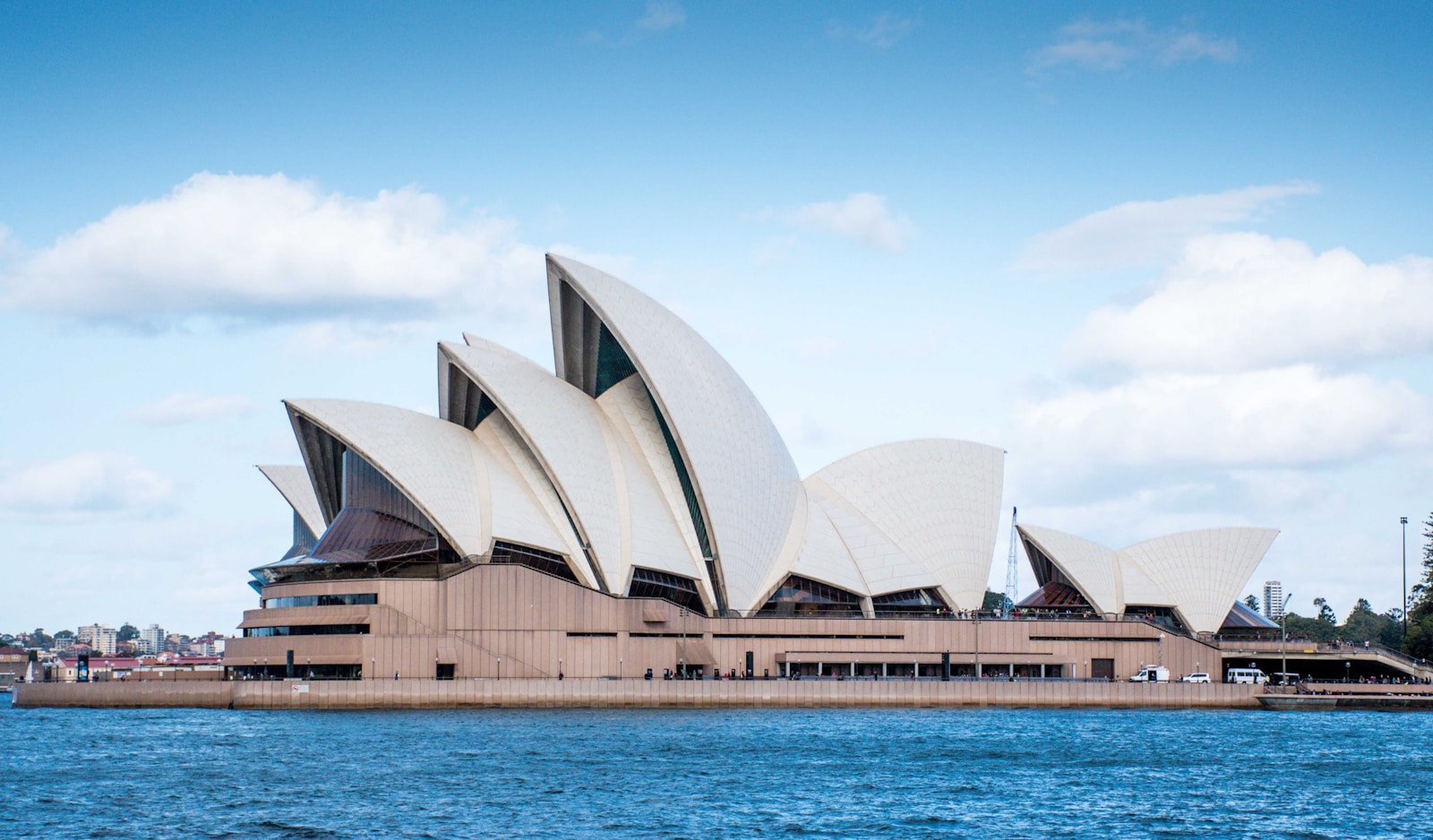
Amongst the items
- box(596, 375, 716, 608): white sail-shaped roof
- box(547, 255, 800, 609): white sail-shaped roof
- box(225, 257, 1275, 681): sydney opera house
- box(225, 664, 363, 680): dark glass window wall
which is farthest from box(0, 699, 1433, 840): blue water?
box(547, 255, 800, 609): white sail-shaped roof

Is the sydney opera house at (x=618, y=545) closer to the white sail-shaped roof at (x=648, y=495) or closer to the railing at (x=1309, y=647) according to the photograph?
the white sail-shaped roof at (x=648, y=495)

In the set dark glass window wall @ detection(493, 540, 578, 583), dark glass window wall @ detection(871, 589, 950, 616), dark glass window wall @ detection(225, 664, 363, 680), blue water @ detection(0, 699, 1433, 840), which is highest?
dark glass window wall @ detection(493, 540, 578, 583)

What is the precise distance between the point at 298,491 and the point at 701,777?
4451cm

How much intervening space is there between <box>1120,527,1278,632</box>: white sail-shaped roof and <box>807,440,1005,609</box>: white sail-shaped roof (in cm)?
901

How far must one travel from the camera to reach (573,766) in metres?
42.7

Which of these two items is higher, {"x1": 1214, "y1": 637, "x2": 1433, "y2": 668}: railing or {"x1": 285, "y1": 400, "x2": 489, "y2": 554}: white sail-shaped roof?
{"x1": 285, "y1": 400, "x2": 489, "y2": 554}: white sail-shaped roof

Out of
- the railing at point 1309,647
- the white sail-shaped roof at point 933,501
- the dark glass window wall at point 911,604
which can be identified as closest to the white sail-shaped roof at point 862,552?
the white sail-shaped roof at point 933,501

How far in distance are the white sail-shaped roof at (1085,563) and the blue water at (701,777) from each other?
2106 cm

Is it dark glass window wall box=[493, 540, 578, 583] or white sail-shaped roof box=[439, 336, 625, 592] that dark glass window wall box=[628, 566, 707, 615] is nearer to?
white sail-shaped roof box=[439, 336, 625, 592]

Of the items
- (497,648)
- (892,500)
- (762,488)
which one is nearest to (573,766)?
(497,648)

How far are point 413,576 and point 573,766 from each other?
25290mm

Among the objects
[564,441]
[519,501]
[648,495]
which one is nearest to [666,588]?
[648,495]

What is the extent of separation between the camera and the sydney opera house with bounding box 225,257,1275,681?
214ft

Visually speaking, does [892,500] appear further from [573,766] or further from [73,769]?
[73,769]
